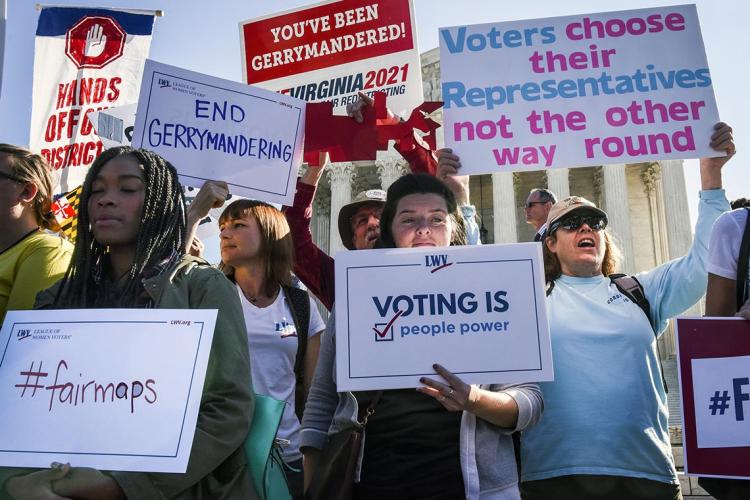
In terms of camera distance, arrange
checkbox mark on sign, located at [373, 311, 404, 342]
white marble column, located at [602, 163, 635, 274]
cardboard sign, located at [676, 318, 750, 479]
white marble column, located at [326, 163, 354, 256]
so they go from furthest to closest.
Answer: white marble column, located at [326, 163, 354, 256]
white marble column, located at [602, 163, 635, 274]
cardboard sign, located at [676, 318, 750, 479]
checkbox mark on sign, located at [373, 311, 404, 342]

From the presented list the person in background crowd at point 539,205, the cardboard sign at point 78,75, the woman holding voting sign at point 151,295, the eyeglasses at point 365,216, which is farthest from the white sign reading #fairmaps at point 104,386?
the person in background crowd at point 539,205

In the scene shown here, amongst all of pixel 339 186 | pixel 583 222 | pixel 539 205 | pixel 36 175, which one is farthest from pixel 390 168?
pixel 36 175

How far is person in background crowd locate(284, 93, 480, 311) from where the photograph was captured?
469cm

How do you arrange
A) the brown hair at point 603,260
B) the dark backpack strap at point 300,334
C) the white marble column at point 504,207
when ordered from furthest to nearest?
1. the white marble column at point 504,207
2. the brown hair at point 603,260
3. the dark backpack strap at point 300,334

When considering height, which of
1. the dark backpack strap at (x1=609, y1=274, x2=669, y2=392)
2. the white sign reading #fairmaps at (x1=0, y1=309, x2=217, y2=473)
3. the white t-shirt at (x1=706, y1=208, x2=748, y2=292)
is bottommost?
the white sign reading #fairmaps at (x1=0, y1=309, x2=217, y2=473)

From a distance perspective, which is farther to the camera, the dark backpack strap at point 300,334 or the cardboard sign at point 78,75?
the cardboard sign at point 78,75

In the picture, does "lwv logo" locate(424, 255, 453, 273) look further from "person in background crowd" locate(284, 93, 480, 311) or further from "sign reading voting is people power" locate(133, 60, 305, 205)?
"sign reading voting is people power" locate(133, 60, 305, 205)

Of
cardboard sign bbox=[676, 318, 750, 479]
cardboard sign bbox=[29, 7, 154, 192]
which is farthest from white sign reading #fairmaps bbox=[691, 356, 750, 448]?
cardboard sign bbox=[29, 7, 154, 192]

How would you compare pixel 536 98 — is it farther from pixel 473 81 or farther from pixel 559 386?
pixel 559 386

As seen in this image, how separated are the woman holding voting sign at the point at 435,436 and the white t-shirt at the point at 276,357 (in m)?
0.66

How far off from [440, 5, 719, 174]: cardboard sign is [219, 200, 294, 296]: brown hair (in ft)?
4.07

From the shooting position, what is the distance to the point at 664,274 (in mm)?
3998

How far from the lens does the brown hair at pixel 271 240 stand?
4.39 metres

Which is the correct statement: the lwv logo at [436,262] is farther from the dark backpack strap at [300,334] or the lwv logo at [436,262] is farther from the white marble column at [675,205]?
the white marble column at [675,205]
